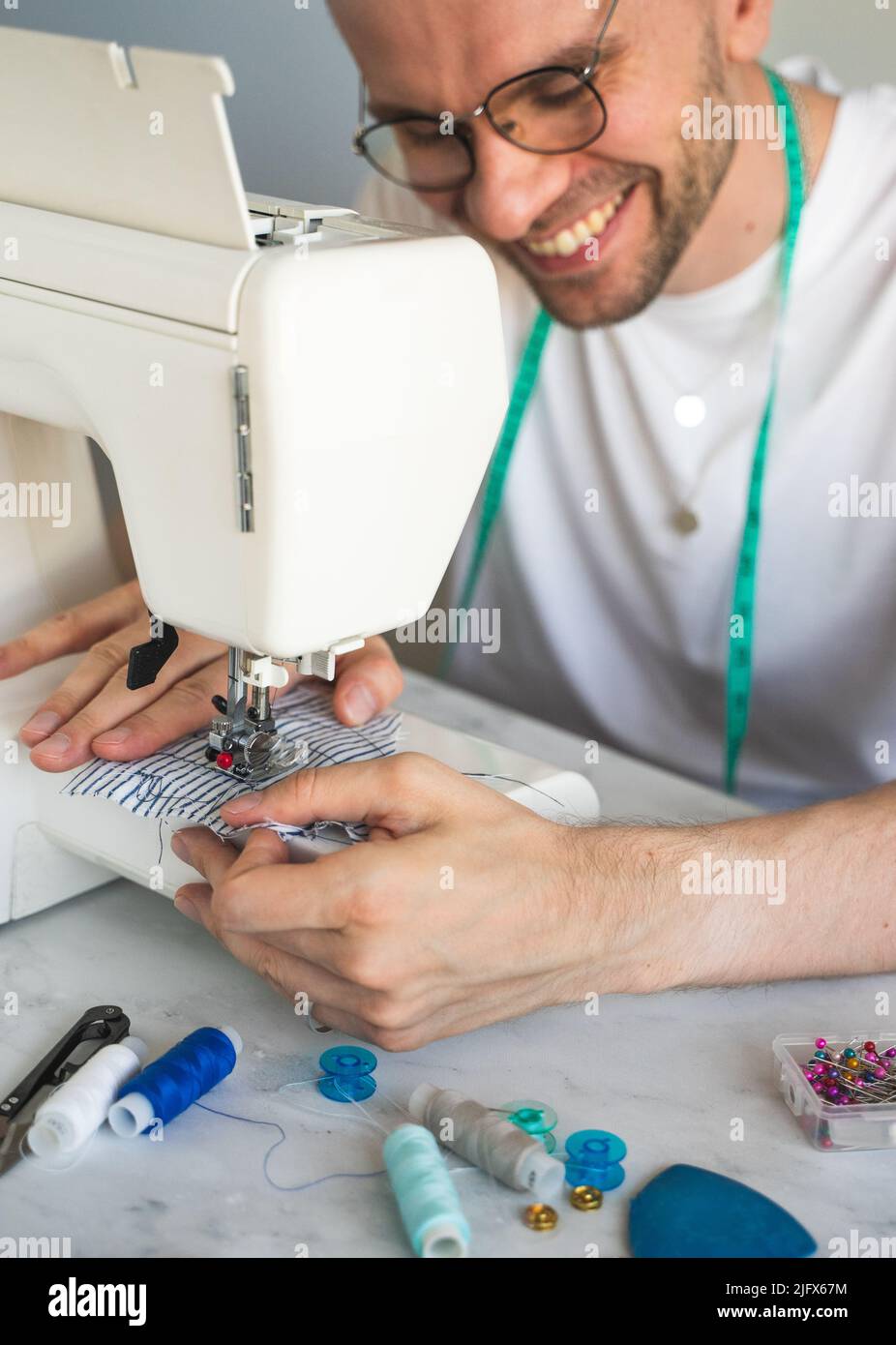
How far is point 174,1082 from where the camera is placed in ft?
3.26

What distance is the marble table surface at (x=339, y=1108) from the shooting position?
0.91 metres

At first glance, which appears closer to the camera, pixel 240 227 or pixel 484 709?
pixel 240 227

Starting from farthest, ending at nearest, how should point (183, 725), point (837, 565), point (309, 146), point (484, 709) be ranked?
point (309, 146) → point (837, 565) → point (484, 709) → point (183, 725)

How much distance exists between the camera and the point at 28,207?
1.01 meters

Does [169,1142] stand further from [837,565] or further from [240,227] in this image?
[837,565]

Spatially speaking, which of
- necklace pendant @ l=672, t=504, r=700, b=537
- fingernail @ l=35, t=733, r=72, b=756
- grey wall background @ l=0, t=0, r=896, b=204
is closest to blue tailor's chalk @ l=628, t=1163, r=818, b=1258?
fingernail @ l=35, t=733, r=72, b=756

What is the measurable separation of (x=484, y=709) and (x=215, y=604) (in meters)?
0.80

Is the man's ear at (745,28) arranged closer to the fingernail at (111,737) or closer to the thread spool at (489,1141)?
the fingernail at (111,737)

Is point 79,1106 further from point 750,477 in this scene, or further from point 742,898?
point 750,477

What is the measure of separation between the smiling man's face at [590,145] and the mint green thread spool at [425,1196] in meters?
1.19

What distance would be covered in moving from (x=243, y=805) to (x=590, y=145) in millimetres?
1038

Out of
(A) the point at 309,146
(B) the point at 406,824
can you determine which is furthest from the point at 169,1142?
(A) the point at 309,146

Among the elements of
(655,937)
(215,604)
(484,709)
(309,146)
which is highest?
(309,146)

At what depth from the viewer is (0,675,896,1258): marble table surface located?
907 millimetres
